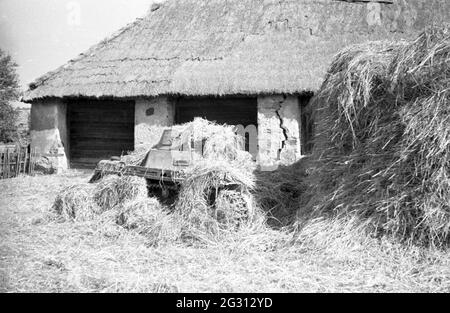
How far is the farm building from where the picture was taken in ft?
36.4

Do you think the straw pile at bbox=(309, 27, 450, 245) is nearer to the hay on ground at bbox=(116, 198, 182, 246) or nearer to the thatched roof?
the hay on ground at bbox=(116, 198, 182, 246)

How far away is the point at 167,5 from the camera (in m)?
14.2

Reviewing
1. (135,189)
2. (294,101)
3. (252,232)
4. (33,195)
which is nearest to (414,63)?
→ (252,232)

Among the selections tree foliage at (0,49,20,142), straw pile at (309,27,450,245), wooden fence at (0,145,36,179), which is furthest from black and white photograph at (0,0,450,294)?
tree foliage at (0,49,20,142)

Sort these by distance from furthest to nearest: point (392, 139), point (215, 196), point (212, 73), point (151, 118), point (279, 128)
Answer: point (151, 118) → point (212, 73) → point (279, 128) → point (215, 196) → point (392, 139)

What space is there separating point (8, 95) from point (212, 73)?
58.4 feet

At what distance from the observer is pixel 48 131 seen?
12.6 metres

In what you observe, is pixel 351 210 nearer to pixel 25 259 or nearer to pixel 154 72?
pixel 25 259

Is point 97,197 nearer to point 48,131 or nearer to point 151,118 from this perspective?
point 151,118

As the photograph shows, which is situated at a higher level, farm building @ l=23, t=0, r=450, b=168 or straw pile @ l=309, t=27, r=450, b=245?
farm building @ l=23, t=0, r=450, b=168

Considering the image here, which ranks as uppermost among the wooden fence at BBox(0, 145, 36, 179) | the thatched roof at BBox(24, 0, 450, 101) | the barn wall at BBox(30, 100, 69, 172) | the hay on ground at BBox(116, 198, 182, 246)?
the thatched roof at BBox(24, 0, 450, 101)

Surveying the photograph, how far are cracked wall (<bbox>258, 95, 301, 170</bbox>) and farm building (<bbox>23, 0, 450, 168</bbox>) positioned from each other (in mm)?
24

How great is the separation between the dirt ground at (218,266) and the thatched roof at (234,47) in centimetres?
645

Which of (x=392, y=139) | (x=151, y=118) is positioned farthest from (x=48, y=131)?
(x=392, y=139)
